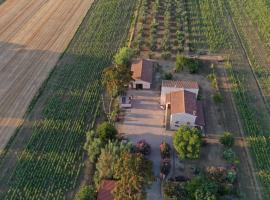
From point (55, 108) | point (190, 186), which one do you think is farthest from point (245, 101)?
point (55, 108)

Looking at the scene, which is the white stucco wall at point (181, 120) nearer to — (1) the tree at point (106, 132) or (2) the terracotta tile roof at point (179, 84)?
(2) the terracotta tile roof at point (179, 84)

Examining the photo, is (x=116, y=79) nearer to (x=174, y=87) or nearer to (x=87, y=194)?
(x=174, y=87)

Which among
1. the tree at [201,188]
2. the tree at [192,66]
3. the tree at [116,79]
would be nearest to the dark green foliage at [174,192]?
the tree at [201,188]

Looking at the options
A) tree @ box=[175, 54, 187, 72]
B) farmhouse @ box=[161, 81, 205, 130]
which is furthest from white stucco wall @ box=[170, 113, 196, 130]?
tree @ box=[175, 54, 187, 72]

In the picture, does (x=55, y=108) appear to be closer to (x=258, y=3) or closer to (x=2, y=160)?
(x=2, y=160)

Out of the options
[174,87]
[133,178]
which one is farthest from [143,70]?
[133,178]
